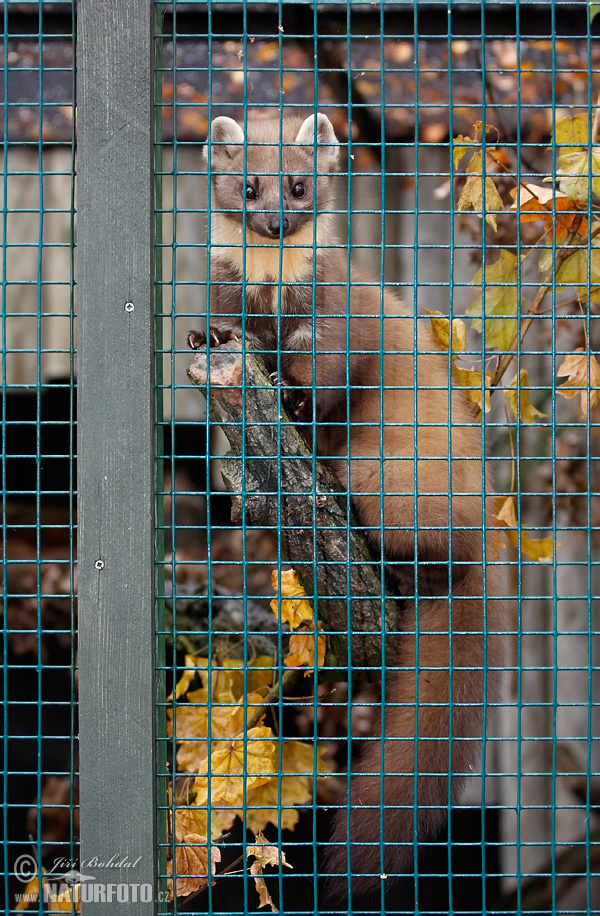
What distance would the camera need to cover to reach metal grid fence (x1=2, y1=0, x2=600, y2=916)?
80.2 inches

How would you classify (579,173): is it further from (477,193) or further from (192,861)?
(192,861)

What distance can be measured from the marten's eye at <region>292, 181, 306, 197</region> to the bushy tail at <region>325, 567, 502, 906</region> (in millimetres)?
1523

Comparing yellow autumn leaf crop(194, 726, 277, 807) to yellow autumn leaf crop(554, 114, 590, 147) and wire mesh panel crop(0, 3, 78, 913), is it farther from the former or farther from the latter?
yellow autumn leaf crop(554, 114, 590, 147)

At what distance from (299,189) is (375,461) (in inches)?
41.7

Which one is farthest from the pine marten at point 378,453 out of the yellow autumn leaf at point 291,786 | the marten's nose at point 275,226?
the yellow autumn leaf at point 291,786

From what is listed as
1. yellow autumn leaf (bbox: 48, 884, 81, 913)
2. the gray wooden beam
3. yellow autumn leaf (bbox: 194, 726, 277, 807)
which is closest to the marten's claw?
the gray wooden beam

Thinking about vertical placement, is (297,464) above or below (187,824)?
above

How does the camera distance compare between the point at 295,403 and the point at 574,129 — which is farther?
the point at 295,403

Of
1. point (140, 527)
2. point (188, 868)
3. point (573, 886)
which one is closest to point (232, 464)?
point (140, 527)

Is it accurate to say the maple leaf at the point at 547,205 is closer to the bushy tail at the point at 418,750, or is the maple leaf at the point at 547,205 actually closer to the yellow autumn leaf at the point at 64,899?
the bushy tail at the point at 418,750

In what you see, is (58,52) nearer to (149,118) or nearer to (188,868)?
(149,118)

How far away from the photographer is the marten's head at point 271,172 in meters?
2.73

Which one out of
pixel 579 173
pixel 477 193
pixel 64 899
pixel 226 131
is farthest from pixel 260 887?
pixel 226 131

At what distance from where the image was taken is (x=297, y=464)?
2.62 metres
